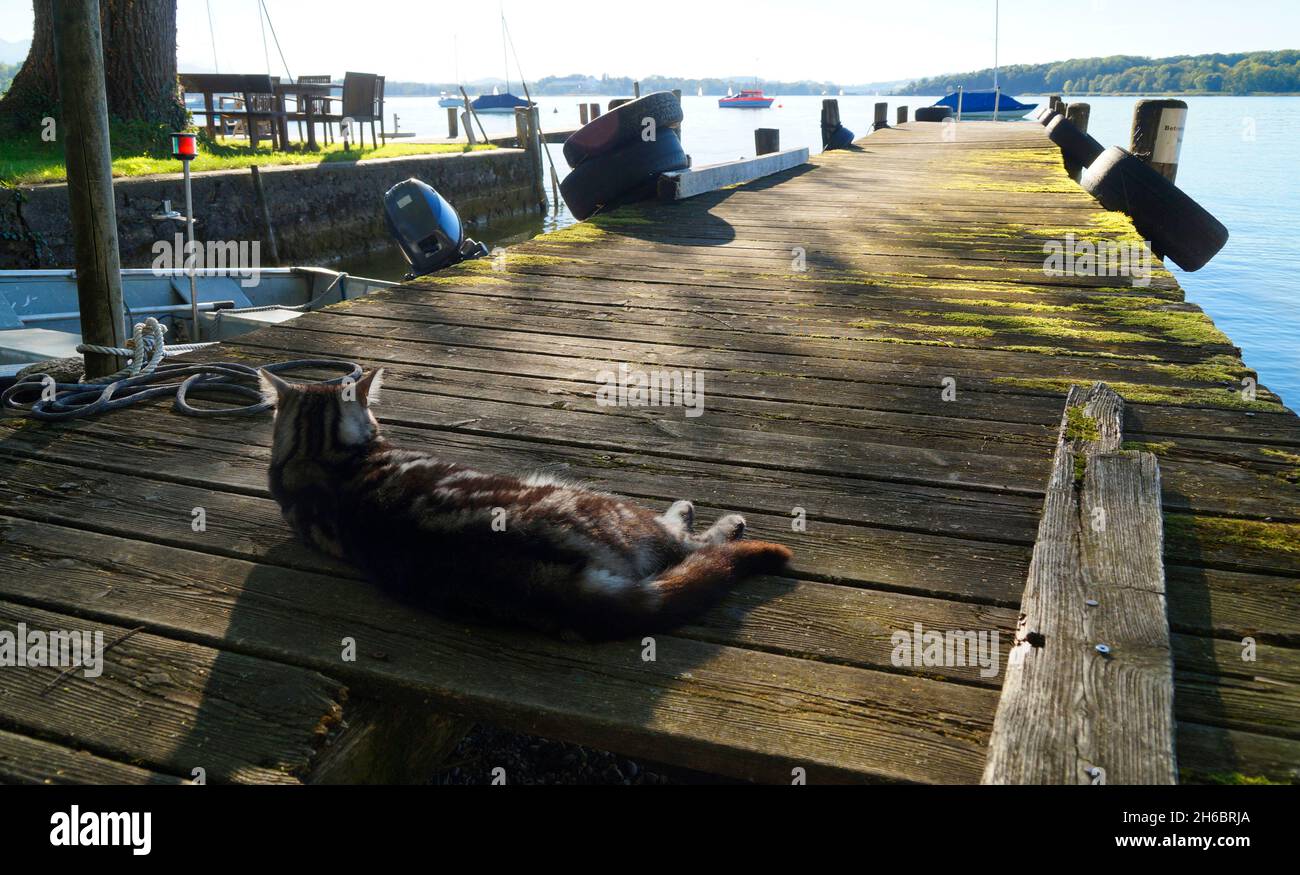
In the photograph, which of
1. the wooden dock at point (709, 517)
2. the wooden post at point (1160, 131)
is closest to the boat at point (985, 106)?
the wooden post at point (1160, 131)

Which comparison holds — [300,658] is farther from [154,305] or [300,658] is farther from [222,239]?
[222,239]

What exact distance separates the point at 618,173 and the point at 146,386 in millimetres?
5192

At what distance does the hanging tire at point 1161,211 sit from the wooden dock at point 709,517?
275cm

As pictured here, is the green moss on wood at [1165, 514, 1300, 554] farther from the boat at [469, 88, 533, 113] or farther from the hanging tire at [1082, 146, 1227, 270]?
the boat at [469, 88, 533, 113]

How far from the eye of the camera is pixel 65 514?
2.90 m

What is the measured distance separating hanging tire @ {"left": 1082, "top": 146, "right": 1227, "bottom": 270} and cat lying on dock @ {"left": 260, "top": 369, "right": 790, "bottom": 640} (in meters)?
6.70

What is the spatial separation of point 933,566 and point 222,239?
12.8 m

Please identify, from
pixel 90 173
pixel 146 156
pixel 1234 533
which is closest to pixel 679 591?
pixel 1234 533

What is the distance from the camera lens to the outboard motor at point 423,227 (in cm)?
752

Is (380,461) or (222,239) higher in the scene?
(222,239)

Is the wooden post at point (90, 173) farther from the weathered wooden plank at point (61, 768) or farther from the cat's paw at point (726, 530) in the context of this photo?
the cat's paw at point (726, 530)

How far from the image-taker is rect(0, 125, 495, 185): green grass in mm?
11125

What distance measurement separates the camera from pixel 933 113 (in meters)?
25.1
